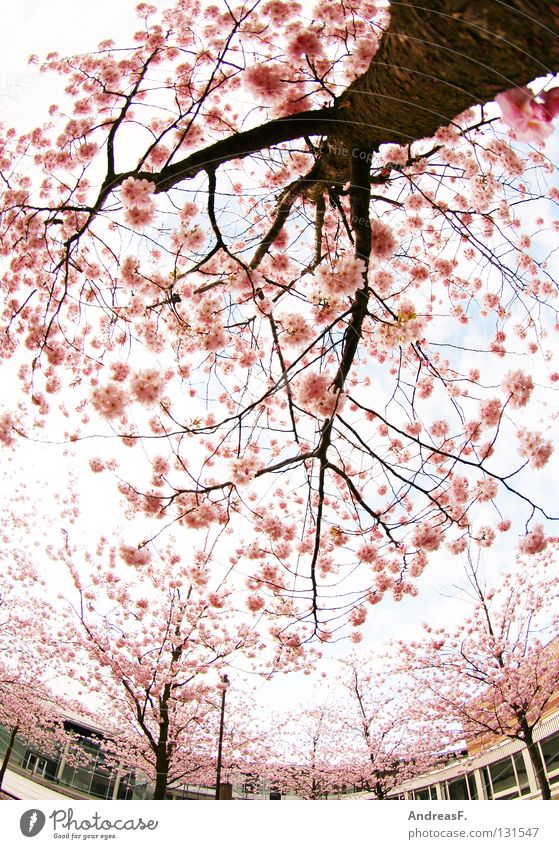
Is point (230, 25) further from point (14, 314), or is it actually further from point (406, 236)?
point (14, 314)

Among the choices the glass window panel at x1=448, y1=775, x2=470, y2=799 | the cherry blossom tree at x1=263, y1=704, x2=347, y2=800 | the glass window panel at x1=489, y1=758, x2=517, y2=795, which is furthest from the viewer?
the cherry blossom tree at x1=263, y1=704, x2=347, y2=800

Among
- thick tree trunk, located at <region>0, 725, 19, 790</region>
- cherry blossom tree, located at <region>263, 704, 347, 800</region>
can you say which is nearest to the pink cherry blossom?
thick tree trunk, located at <region>0, 725, 19, 790</region>

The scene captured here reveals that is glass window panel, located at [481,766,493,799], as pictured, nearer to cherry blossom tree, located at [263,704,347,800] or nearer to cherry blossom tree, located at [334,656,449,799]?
cherry blossom tree, located at [334,656,449,799]

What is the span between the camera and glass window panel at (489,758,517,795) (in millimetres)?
3246

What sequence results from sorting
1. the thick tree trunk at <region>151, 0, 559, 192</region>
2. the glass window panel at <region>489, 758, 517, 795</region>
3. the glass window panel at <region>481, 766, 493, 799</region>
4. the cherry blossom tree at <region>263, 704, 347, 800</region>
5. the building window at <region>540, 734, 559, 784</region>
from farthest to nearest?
the cherry blossom tree at <region>263, 704, 347, 800</region> → the glass window panel at <region>481, 766, 493, 799</region> → the glass window panel at <region>489, 758, 517, 795</region> → the building window at <region>540, 734, 559, 784</region> → the thick tree trunk at <region>151, 0, 559, 192</region>

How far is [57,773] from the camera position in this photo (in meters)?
6.81

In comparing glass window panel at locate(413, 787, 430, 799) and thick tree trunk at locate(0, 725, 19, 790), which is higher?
thick tree trunk at locate(0, 725, 19, 790)

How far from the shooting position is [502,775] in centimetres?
347

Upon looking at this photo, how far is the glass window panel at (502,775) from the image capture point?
10.6 feet

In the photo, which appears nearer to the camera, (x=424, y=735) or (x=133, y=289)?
(x=133, y=289)

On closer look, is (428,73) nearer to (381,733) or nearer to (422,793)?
(422,793)

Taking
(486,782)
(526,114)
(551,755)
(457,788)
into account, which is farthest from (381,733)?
(526,114)

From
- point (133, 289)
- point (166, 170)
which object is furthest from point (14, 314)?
point (166, 170)
